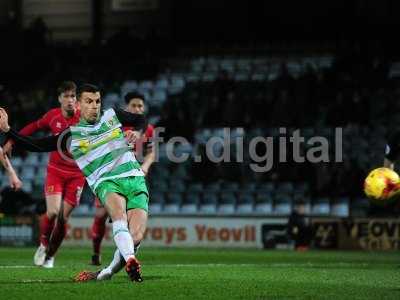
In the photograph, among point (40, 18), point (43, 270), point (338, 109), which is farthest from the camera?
point (40, 18)

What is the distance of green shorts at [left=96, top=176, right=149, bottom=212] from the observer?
9.88 m

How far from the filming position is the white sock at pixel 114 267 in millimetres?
9719

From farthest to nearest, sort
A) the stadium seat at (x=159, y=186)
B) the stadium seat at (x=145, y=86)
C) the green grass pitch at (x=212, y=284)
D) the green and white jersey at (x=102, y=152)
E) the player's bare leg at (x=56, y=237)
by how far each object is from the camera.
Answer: the stadium seat at (x=145, y=86) → the stadium seat at (x=159, y=186) → the player's bare leg at (x=56, y=237) → the green and white jersey at (x=102, y=152) → the green grass pitch at (x=212, y=284)

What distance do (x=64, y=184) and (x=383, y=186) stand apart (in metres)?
5.03

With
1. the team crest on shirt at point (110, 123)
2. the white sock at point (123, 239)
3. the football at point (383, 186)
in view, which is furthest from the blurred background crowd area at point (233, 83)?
the white sock at point (123, 239)

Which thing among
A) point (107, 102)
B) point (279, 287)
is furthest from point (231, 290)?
point (107, 102)

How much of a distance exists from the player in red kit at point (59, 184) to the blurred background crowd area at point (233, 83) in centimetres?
1066

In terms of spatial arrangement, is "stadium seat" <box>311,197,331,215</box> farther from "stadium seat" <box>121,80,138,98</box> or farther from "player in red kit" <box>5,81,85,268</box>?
"player in red kit" <box>5,81,85,268</box>

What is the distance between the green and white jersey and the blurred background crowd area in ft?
44.4

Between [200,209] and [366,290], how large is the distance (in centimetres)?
1584

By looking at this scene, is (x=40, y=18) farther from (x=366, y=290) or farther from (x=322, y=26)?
(x=366, y=290)

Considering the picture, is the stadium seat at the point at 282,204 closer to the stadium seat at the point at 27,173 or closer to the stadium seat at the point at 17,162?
the stadium seat at the point at 27,173

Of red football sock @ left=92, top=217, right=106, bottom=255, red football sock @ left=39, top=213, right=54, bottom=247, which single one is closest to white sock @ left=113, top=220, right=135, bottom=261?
red football sock @ left=39, top=213, right=54, bottom=247

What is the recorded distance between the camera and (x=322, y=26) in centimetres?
3075
